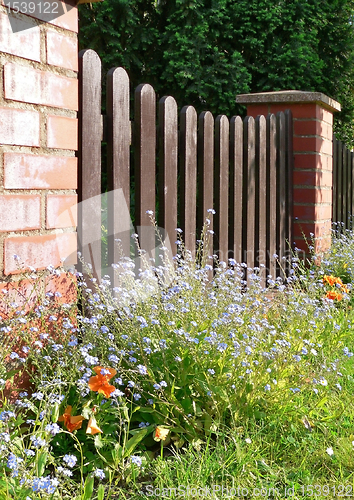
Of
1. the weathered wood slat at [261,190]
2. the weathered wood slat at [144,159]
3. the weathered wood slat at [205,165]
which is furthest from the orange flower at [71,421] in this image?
the weathered wood slat at [261,190]

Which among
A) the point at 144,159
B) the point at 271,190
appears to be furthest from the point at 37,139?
the point at 271,190

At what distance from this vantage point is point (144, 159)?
9.87 feet

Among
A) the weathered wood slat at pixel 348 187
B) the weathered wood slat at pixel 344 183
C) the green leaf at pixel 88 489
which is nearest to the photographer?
the green leaf at pixel 88 489

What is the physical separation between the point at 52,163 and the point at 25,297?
531mm

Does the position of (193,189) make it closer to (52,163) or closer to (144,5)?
(52,163)

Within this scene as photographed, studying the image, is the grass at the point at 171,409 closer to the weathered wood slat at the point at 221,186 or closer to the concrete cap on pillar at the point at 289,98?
the weathered wood slat at the point at 221,186

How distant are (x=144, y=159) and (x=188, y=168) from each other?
57 cm

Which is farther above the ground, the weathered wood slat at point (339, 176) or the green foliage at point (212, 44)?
the green foliage at point (212, 44)

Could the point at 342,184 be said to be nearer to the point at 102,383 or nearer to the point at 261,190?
the point at 261,190

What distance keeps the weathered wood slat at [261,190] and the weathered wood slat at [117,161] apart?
1.82 metres

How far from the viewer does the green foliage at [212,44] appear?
761 cm

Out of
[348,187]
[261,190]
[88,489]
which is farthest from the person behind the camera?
[348,187]

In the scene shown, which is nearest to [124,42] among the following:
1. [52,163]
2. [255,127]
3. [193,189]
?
[255,127]

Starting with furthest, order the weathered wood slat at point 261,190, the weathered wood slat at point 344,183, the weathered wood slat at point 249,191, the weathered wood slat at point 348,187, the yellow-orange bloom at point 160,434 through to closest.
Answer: the weathered wood slat at point 348,187, the weathered wood slat at point 344,183, the weathered wood slat at point 261,190, the weathered wood slat at point 249,191, the yellow-orange bloom at point 160,434
